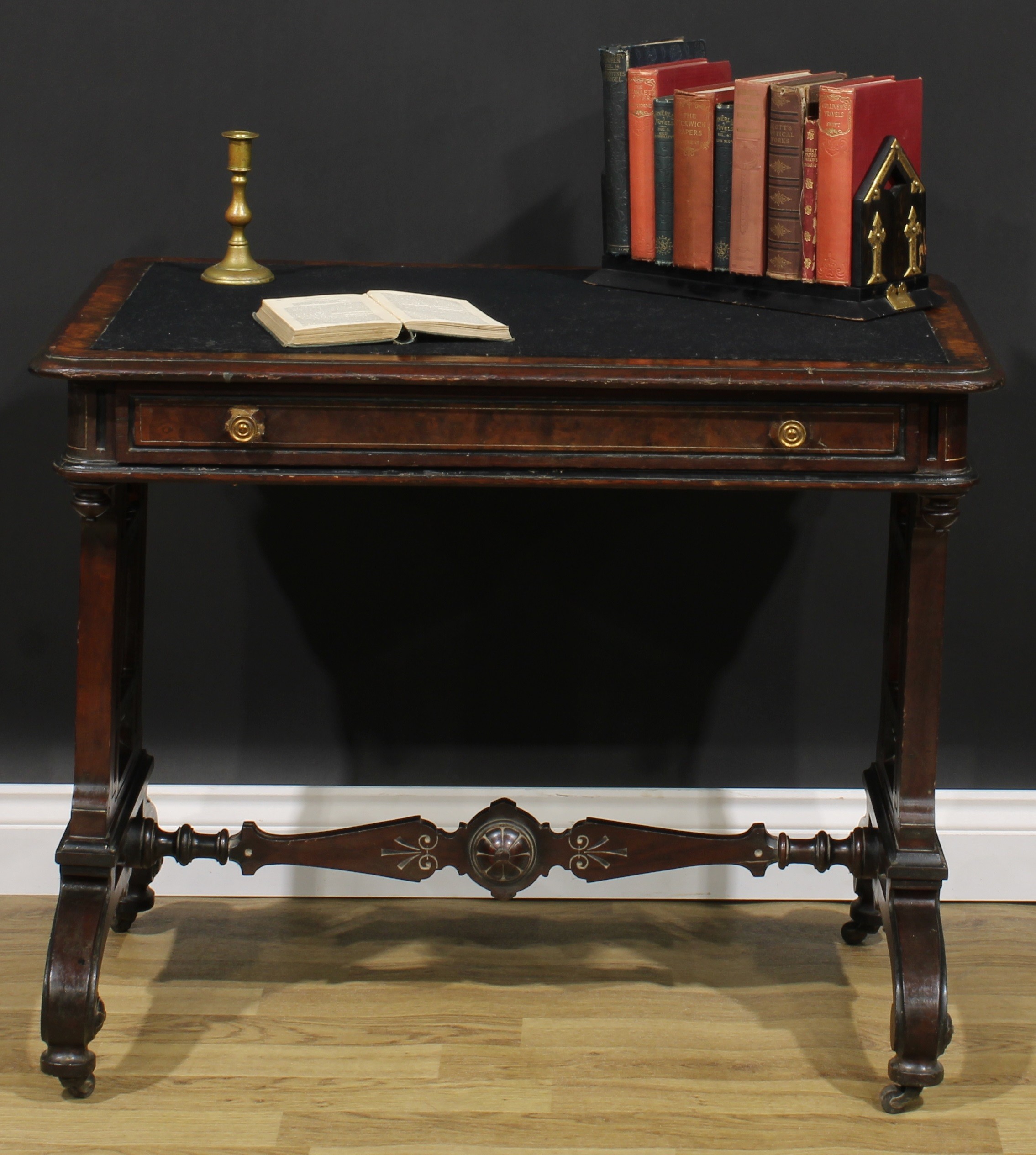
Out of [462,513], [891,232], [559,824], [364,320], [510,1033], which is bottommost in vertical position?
[510,1033]

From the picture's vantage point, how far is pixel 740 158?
2084mm

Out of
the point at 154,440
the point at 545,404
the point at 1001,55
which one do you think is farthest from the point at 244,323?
Answer: the point at 1001,55

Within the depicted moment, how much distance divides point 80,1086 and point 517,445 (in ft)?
3.63

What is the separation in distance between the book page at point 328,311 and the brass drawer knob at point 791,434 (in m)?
0.51

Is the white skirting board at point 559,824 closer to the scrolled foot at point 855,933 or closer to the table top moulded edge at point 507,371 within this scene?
the scrolled foot at point 855,933

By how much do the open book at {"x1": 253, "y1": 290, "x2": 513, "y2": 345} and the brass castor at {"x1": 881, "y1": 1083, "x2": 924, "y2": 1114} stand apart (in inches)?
47.3

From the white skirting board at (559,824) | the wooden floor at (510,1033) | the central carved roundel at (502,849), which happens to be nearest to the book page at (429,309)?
the central carved roundel at (502,849)

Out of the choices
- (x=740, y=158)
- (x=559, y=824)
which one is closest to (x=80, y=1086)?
(x=559, y=824)

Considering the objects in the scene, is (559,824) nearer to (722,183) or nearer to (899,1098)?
(899,1098)

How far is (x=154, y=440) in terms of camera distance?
1930 millimetres

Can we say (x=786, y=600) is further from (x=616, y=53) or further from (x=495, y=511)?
(x=616, y=53)

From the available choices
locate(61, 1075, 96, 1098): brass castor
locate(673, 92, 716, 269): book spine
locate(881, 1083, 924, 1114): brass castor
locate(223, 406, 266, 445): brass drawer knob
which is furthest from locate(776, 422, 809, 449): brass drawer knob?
locate(61, 1075, 96, 1098): brass castor

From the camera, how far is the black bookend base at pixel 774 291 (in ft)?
6.78

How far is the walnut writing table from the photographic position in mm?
1889
